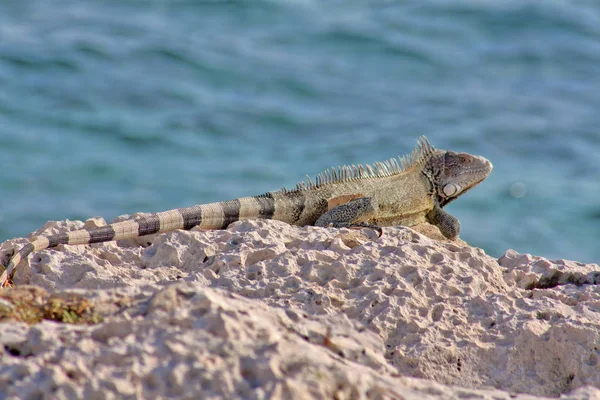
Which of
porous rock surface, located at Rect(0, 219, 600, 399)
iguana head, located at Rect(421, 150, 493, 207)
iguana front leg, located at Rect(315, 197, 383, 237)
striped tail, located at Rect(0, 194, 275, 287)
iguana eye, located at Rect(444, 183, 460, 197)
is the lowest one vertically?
porous rock surface, located at Rect(0, 219, 600, 399)

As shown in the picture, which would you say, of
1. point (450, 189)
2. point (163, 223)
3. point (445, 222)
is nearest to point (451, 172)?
point (450, 189)

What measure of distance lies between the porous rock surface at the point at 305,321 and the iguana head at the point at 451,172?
7.02ft

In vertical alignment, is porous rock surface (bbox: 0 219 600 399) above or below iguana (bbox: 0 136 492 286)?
below

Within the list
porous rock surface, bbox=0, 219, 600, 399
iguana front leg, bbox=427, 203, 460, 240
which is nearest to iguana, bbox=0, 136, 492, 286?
iguana front leg, bbox=427, 203, 460, 240

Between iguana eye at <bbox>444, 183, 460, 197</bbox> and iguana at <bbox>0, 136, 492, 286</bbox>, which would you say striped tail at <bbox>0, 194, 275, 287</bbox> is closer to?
iguana at <bbox>0, 136, 492, 286</bbox>

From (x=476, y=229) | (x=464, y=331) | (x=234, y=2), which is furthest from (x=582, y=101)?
(x=464, y=331)

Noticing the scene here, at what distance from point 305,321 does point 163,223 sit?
275 cm

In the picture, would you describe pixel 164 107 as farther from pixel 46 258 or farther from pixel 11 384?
pixel 11 384

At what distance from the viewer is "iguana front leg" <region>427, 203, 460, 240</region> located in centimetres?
735

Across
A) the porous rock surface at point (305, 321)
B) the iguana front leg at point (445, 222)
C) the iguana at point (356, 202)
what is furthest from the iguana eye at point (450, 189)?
the porous rock surface at point (305, 321)

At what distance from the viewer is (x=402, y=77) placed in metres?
20.6

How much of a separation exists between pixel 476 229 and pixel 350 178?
29.0 ft

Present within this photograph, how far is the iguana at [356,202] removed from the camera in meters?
6.06

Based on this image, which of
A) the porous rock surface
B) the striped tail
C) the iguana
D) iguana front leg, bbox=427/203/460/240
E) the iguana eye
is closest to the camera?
the porous rock surface
